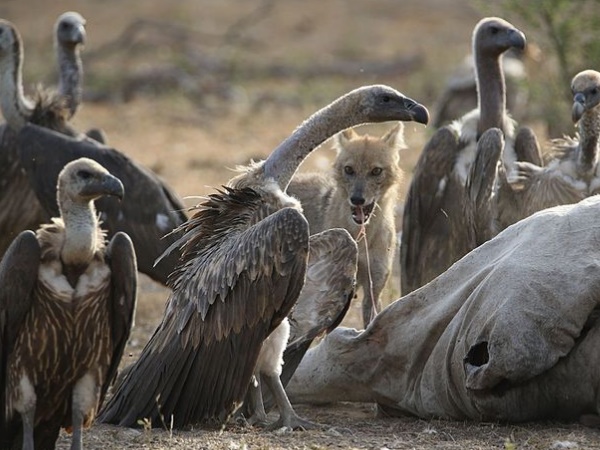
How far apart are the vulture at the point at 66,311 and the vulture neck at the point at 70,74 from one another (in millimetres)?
5559

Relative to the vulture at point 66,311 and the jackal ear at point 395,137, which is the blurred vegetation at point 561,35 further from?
the vulture at point 66,311

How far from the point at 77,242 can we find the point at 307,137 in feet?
5.91

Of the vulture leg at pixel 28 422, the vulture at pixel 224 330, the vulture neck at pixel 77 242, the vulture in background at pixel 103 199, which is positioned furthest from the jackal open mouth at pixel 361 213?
the vulture leg at pixel 28 422

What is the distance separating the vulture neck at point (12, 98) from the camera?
10070 millimetres

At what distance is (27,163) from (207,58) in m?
14.1

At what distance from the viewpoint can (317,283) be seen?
7004mm

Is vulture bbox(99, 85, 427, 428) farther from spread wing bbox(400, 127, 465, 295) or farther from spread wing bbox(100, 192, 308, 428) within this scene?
spread wing bbox(400, 127, 465, 295)

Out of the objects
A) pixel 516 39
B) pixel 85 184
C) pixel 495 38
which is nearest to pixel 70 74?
pixel 495 38

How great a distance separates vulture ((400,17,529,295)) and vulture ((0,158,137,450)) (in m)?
3.23

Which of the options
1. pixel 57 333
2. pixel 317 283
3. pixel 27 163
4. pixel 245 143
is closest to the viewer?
pixel 57 333

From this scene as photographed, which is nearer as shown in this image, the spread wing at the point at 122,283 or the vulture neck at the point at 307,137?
the spread wing at the point at 122,283

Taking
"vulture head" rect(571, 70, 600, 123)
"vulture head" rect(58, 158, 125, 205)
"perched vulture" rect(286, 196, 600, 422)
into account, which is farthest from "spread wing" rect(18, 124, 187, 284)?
"vulture head" rect(58, 158, 125, 205)

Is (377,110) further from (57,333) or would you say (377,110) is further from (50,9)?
(50,9)

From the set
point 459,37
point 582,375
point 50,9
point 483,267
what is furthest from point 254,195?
point 50,9
